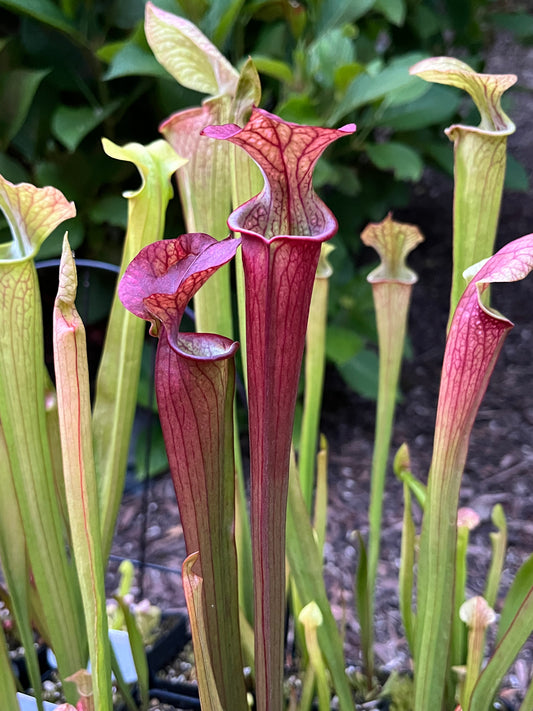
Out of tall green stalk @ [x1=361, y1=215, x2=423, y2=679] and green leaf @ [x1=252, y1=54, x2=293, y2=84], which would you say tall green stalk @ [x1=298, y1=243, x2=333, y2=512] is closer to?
tall green stalk @ [x1=361, y1=215, x2=423, y2=679]

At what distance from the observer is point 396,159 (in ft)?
4.97

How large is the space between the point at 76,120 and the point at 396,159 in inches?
27.7

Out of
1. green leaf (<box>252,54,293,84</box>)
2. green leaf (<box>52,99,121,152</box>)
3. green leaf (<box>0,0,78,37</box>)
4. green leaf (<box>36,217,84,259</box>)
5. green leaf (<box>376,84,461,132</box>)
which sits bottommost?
green leaf (<box>36,217,84,259</box>)

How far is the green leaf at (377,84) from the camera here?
1.20 metres

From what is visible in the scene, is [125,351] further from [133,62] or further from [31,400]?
[133,62]

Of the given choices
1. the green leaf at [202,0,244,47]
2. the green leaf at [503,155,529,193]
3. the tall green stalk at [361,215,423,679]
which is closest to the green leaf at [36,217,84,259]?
the green leaf at [202,0,244,47]

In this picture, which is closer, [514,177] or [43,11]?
[43,11]

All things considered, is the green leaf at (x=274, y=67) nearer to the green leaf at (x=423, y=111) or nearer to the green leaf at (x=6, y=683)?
the green leaf at (x=423, y=111)

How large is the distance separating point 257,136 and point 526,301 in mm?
2341

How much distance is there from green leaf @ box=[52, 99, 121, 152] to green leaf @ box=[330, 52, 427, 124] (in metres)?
0.46

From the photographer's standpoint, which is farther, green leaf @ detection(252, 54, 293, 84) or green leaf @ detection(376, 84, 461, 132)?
green leaf @ detection(376, 84, 461, 132)

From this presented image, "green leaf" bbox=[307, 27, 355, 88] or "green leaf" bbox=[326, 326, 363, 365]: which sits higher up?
"green leaf" bbox=[307, 27, 355, 88]

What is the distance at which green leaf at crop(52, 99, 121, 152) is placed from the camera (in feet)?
4.17

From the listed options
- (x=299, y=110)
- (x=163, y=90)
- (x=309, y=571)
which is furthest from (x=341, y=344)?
(x=309, y=571)
